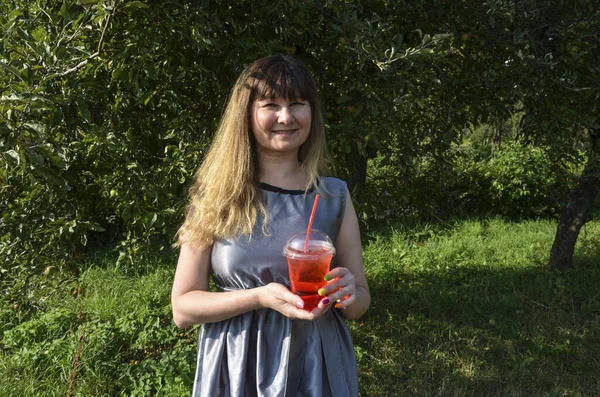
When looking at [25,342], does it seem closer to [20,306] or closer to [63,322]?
[63,322]

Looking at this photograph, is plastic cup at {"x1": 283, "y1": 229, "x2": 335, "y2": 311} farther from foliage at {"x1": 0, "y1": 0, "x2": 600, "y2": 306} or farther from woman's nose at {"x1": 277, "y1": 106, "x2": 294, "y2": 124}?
foliage at {"x1": 0, "y1": 0, "x2": 600, "y2": 306}

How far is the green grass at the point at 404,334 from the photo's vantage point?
343cm

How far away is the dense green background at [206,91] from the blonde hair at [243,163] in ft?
1.99

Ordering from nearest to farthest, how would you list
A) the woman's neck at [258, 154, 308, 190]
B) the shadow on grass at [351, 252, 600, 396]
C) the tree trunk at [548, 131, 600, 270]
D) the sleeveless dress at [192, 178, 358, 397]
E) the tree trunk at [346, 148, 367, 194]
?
the sleeveless dress at [192, 178, 358, 397] < the woman's neck at [258, 154, 308, 190] < the tree trunk at [346, 148, 367, 194] < the shadow on grass at [351, 252, 600, 396] < the tree trunk at [548, 131, 600, 270]

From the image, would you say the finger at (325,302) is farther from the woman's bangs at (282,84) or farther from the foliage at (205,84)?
the foliage at (205,84)

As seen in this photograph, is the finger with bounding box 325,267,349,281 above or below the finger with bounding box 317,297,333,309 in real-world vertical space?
above

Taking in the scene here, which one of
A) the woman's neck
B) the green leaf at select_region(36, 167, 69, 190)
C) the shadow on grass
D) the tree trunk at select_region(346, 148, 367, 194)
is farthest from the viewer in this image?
the shadow on grass

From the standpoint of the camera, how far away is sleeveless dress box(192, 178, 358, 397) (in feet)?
4.69

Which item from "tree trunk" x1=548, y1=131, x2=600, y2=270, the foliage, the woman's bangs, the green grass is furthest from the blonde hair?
"tree trunk" x1=548, y1=131, x2=600, y2=270

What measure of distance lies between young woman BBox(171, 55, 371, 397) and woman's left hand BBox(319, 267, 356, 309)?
0.08m

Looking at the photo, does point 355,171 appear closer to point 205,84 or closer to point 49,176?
point 205,84

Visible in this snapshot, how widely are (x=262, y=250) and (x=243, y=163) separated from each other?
0.24 m

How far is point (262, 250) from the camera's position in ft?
4.69

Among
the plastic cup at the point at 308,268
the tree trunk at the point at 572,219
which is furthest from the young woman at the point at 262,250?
the tree trunk at the point at 572,219
